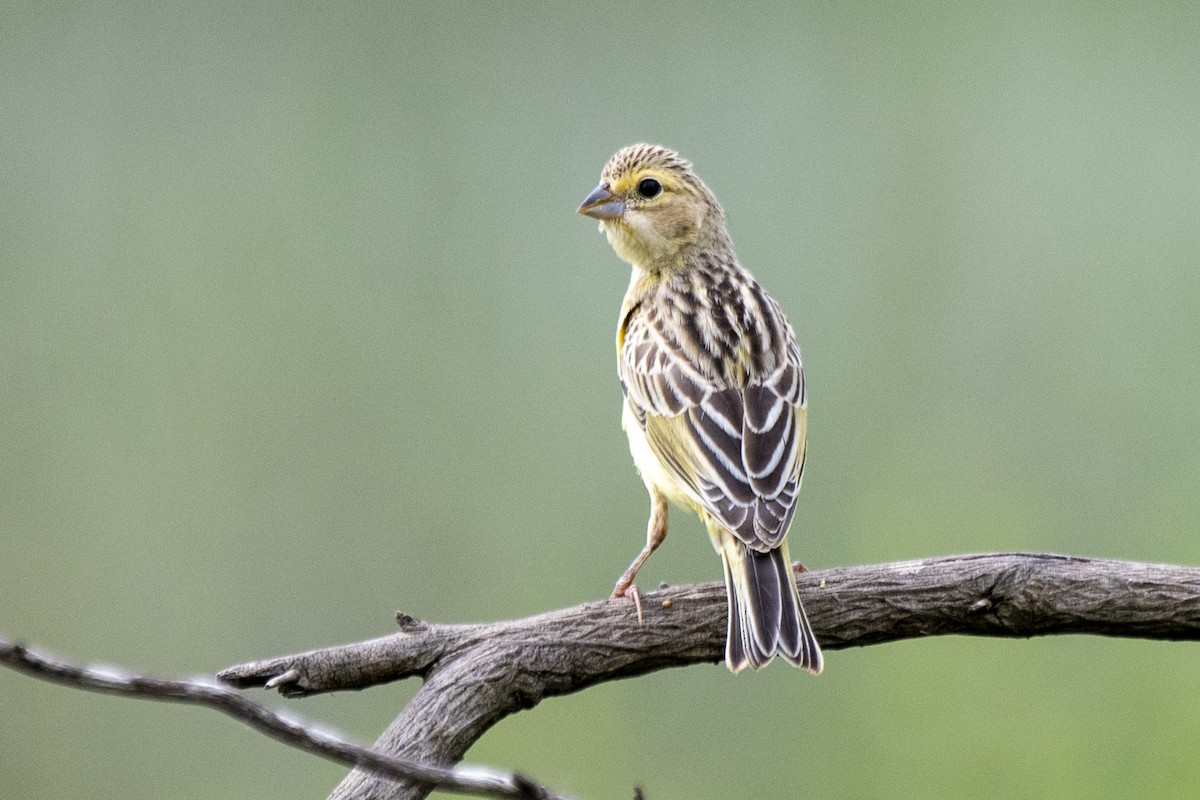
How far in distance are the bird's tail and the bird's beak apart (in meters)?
1.42

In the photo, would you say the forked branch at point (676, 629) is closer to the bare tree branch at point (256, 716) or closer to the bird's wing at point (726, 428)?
the bird's wing at point (726, 428)

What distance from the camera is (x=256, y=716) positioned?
1723 mm

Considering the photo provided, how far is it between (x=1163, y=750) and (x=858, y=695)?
1246mm

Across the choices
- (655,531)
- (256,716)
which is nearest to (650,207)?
(655,531)

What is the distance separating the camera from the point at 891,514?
6.16 metres

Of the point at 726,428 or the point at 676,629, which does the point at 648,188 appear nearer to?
the point at 726,428

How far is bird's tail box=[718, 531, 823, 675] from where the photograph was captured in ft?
9.95

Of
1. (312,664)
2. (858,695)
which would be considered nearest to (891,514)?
(858,695)

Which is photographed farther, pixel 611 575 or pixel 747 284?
pixel 611 575

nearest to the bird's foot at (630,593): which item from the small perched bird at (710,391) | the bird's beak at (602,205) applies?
the small perched bird at (710,391)

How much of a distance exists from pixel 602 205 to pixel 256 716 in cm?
280

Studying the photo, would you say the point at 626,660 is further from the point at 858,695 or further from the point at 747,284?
the point at 858,695

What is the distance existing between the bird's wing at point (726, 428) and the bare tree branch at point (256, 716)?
166 cm

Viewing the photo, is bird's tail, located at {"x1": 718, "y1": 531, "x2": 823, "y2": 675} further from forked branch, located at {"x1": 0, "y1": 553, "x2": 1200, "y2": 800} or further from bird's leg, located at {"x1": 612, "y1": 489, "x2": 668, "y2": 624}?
bird's leg, located at {"x1": 612, "y1": 489, "x2": 668, "y2": 624}
